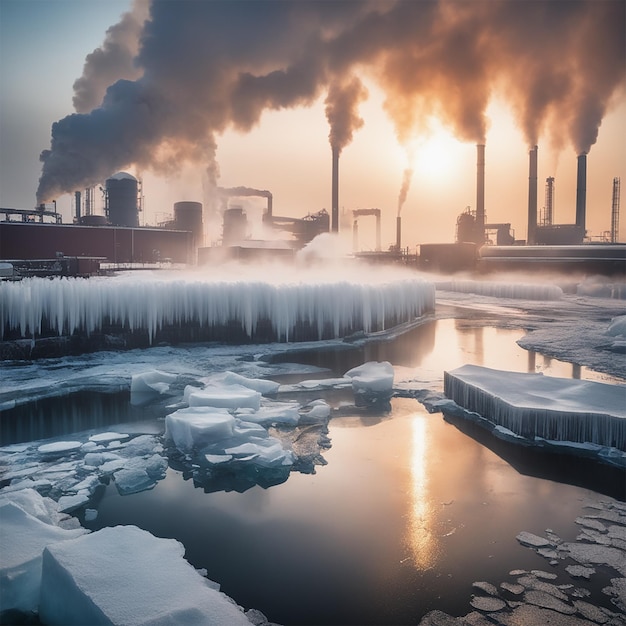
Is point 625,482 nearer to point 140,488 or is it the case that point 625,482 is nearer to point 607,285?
point 140,488

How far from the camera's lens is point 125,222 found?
34438 mm

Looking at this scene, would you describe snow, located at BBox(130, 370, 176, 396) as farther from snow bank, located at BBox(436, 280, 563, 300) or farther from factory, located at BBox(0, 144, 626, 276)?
snow bank, located at BBox(436, 280, 563, 300)

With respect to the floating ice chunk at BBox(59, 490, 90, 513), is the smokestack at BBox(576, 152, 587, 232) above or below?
above

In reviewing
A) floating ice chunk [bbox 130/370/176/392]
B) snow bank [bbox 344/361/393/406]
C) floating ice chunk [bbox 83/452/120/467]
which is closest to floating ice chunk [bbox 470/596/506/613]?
floating ice chunk [bbox 83/452/120/467]

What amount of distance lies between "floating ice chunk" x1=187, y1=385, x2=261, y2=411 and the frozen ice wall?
230 inches

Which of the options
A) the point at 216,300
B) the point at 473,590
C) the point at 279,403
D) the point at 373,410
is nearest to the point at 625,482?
the point at 473,590

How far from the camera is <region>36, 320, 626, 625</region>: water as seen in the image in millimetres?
3775

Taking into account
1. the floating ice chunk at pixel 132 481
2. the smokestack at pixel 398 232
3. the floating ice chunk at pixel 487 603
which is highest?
the smokestack at pixel 398 232

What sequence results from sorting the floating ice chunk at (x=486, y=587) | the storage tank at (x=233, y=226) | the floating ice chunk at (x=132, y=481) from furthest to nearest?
the storage tank at (x=233, y=226) < the floating ice chunk at (x=132, y=481) < the floating ice chunk at (x=486, y=587)

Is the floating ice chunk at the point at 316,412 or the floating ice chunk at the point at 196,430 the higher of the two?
the floating ice chunk at the point at 196,430

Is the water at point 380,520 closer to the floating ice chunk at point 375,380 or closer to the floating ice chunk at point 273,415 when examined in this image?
the floating ice chunk at point 273,415

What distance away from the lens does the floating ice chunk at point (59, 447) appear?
6.38m

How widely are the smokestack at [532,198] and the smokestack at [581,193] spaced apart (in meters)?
3.18

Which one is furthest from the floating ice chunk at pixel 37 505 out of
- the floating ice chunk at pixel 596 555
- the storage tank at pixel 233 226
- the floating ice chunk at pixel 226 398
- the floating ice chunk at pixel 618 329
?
the storage tank at pixel 233 226
